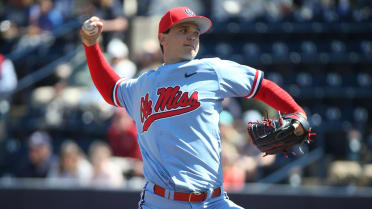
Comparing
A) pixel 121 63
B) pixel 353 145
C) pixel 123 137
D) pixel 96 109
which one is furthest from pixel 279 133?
pixel 96 109

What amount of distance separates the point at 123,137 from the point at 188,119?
4347 mm

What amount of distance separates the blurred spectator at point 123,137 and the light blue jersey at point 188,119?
4.04 meters

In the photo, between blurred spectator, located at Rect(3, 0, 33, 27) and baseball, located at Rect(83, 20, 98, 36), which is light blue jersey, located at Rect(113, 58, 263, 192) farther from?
blurred spectator, located at Rect(3, 0, 33, 27)

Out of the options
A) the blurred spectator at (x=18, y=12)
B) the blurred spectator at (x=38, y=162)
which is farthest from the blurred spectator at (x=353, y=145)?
the blurred spectator at (x=18, y=12)

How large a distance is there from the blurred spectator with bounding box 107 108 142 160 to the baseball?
3847mm

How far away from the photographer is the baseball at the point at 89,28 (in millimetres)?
3438

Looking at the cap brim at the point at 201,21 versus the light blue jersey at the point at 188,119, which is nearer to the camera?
the light blue jersey at the point at 188,119

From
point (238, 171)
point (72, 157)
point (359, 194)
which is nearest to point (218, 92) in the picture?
point (359, 194)

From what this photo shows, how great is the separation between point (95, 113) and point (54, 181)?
7.23ft

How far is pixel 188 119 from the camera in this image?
3107mm

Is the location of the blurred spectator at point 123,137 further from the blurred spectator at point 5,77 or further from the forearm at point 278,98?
the forearm at point 278,98

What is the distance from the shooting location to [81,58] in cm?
992

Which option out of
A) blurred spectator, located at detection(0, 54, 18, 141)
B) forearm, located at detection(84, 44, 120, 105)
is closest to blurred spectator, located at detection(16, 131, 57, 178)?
blurred spectator, located at detection(0, 54, 18, 141)

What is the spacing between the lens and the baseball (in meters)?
3.44
